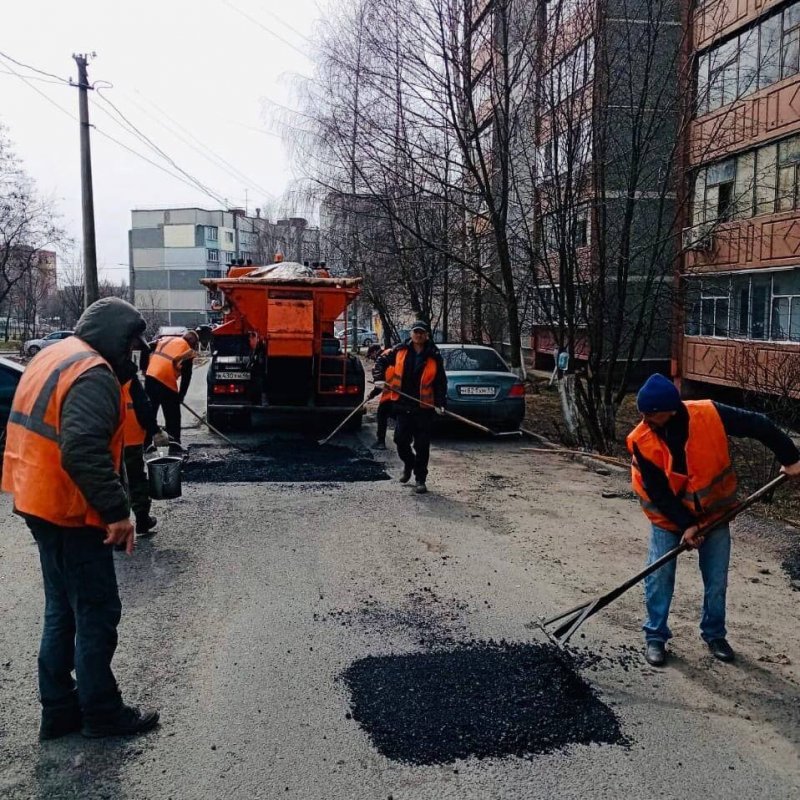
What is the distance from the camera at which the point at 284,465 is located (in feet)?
31.0

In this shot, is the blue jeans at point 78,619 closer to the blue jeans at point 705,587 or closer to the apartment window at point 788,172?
the blue jeans at point 705,587

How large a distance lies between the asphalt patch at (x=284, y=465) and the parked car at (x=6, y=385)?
6.66 feet

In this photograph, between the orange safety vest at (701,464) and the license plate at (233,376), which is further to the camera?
the license plate at (233,376)

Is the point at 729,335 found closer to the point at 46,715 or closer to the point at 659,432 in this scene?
the point at 659,432

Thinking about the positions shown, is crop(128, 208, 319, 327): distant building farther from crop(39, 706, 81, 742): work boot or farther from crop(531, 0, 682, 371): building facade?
crop(39, 706, 81, 742): work boot

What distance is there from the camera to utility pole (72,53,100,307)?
1769 cm

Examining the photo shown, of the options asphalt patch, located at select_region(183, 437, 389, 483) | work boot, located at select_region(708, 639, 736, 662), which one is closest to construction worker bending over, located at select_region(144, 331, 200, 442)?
asphalt patch, located at select_region(183, 437, 389, 483)

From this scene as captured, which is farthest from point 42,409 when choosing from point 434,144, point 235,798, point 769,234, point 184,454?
point 769,234

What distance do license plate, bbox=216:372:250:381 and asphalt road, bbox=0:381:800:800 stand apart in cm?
416

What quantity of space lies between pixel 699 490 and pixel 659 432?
1.14 ft

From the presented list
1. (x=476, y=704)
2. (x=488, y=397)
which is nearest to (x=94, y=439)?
(x=476, y=704)

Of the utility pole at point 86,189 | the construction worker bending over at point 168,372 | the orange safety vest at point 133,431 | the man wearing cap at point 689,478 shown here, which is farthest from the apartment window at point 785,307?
the utility pole at point 86,189

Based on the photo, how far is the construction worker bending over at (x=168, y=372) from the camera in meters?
8.59

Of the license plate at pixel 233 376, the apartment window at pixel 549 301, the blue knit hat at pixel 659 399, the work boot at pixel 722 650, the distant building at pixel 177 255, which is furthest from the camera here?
the distant building at pixel 177 255
